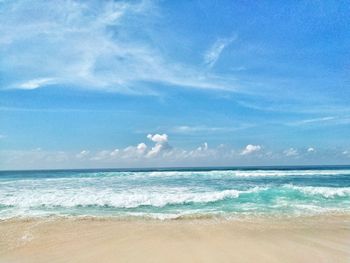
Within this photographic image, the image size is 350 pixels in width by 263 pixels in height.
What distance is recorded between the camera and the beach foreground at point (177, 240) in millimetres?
6414

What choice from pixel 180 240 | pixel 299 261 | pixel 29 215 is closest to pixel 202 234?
pixel 180 240

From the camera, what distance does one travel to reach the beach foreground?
6414mm

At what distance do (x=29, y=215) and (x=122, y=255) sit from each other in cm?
547

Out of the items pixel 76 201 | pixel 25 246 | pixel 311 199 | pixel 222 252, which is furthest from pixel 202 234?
pixel 311 199

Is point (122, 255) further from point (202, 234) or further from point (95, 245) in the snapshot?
point (202, 234)

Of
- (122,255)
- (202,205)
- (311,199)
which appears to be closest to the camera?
(122,255)

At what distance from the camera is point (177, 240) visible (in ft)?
24.8

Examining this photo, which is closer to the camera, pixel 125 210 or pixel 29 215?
pixel 29 215

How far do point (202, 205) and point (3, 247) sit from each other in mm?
7174

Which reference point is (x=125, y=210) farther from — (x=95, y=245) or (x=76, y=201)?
(x=95, y=245)

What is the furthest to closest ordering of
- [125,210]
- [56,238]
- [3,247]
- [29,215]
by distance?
[125,210], [29,215], [56,238], [3,247]

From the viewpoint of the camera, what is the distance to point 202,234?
8.08 metres

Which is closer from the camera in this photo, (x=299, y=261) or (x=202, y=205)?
(x=299, y=261)

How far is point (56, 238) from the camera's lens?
7.91 m
